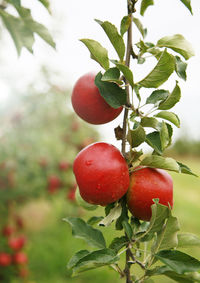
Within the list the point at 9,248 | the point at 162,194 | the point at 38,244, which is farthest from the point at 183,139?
the point at 162,194

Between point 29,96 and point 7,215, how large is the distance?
1.02 m

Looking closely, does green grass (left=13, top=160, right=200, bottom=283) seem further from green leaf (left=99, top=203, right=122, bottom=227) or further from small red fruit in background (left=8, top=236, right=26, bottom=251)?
green leaf (left=99, top=203, right=122, bottom=227)

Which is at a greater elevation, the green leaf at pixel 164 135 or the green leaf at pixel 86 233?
the green leaf at pixel 164 135

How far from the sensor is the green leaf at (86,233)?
1.98 feet

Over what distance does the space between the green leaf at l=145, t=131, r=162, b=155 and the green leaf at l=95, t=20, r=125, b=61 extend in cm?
14

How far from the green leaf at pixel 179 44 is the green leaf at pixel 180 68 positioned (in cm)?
2

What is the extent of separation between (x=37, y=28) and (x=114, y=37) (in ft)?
1.04

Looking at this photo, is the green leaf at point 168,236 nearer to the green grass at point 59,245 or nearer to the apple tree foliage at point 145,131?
the apple tree foliage at point 145,131

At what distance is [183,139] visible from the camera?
400 inches

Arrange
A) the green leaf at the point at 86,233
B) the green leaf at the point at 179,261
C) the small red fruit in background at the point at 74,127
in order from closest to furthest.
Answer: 1. the green leaf at the point at 179,261
2. the green leaf at the point at 86,233
3. the small red fruit in background at the point at 74,127

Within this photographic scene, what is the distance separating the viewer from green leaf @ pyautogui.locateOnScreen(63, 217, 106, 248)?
604 millimetres

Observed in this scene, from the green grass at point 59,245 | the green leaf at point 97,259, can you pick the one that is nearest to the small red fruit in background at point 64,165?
the green grass at point 59,245

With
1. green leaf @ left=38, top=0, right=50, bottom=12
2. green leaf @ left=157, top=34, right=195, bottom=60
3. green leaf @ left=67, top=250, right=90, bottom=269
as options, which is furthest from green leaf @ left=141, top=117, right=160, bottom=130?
green leaf @ left=38, top=0, right=50, bottom=12

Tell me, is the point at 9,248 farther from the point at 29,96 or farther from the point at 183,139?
the point at 183,139
